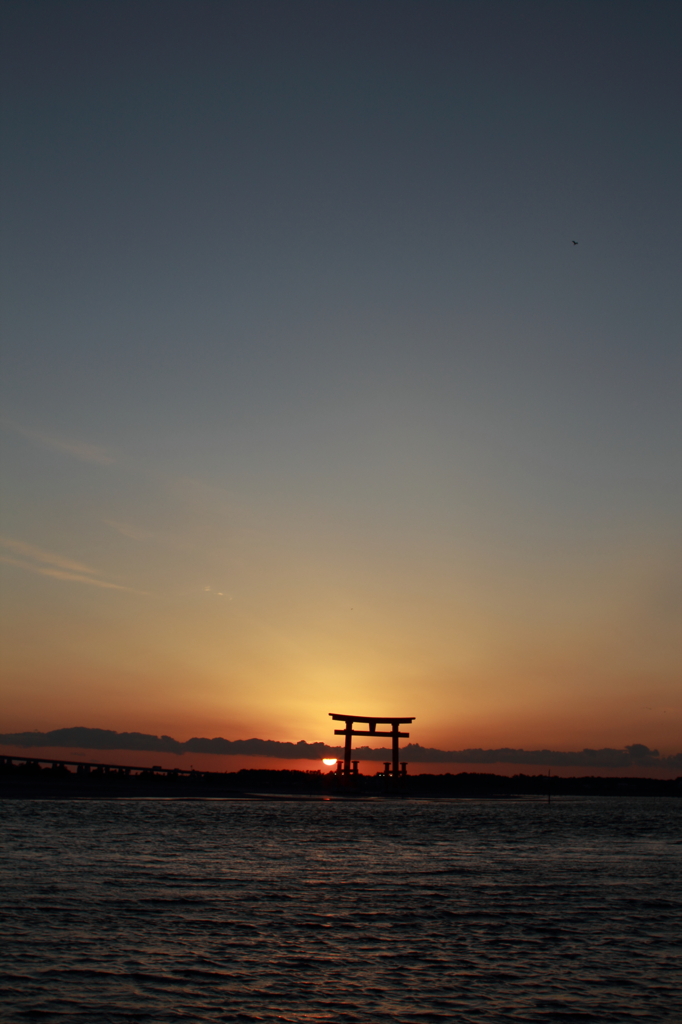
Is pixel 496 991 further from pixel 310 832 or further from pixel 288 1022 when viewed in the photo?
pixel 310 832

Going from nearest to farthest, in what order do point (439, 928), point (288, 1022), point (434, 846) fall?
point (288, 1022) → point (439, 928) → point (434, 846)

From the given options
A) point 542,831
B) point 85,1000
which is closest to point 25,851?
point 85,1000

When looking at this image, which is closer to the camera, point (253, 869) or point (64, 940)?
point (64, 940)

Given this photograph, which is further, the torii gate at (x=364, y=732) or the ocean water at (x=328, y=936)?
the torii gate at (x=364, y=732)

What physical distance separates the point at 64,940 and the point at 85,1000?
3.30m

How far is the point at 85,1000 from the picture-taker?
9750mm

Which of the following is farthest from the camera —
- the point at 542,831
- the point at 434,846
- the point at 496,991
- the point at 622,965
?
the point at 542,831

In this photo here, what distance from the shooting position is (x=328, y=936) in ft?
46.3

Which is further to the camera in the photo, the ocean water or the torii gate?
the torii gate

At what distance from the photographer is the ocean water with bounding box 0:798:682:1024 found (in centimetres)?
1007

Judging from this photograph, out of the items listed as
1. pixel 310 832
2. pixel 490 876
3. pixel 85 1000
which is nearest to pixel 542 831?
pixel 310 832

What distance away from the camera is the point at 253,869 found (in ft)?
76.6

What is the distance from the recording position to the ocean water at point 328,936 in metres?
10.1

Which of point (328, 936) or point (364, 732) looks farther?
point (364, 732)
